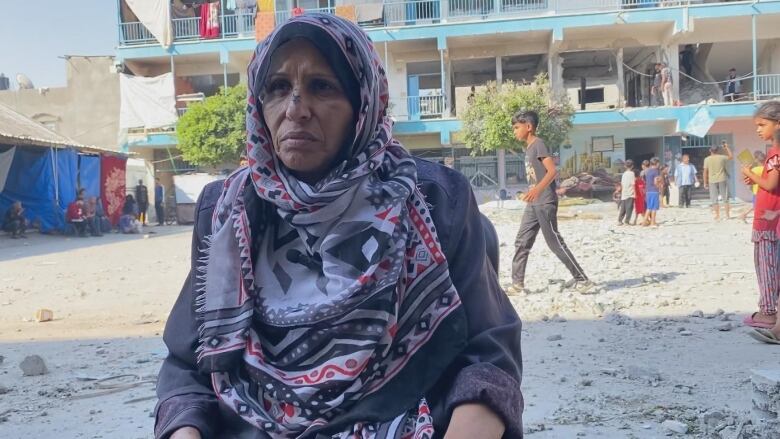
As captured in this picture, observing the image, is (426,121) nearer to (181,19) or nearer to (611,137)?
(611,137)

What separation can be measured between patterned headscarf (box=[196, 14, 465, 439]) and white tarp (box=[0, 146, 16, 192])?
1652 cm

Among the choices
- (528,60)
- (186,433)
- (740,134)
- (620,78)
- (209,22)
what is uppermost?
(209,22)

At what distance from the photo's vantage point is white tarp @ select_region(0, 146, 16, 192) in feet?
50.6

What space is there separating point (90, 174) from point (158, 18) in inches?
285

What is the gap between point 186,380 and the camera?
144cm

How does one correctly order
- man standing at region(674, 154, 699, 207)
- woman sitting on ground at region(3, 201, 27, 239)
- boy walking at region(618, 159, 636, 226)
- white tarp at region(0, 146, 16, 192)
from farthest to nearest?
man standing at region(674, 154, 699, 207), white tarp at region(0, 146, 16, 192), woman sitting on ground at region(3, 201, 27, 239), boy walking at region(618, 159, 636, 226)

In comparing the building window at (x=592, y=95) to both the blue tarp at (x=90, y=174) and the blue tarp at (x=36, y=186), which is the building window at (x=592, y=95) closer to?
the blue tarp at (x=90, y=174)

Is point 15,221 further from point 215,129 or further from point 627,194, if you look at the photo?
point 627,194

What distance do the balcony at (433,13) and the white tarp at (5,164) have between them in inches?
359

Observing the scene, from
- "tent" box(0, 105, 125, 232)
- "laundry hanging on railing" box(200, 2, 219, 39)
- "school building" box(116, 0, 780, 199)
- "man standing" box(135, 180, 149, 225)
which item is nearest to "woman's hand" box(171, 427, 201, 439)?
"tent" box(0, 105, 125, 232)

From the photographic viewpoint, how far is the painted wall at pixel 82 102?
88.8 feet

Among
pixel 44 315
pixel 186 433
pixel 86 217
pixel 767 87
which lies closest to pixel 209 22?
pixel 86 217

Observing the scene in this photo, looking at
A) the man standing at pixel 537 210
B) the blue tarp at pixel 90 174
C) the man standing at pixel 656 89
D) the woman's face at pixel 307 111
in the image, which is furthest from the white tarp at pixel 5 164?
the man standing at pixel 656 89

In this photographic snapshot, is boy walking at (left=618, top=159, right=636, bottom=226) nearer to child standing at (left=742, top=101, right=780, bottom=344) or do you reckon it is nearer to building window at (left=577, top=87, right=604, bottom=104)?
child standing at (left=742, top=101, right=780, bottom=344)
